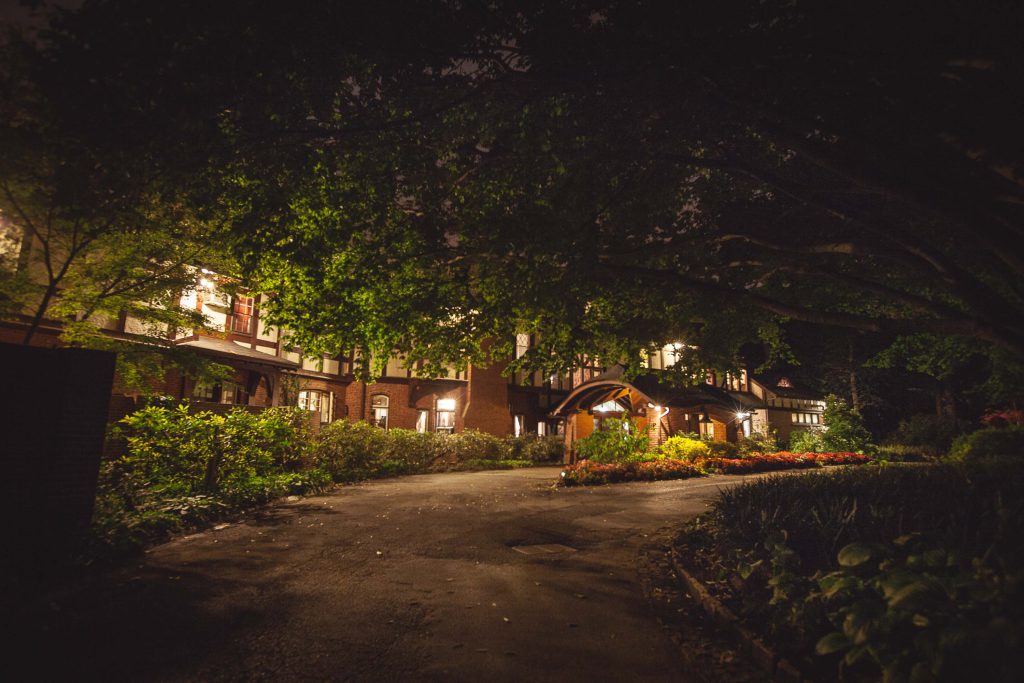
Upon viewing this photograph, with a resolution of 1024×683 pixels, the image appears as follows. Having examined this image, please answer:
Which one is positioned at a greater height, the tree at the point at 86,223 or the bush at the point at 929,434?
the tree at the point at 86,223

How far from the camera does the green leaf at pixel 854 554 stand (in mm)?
3207

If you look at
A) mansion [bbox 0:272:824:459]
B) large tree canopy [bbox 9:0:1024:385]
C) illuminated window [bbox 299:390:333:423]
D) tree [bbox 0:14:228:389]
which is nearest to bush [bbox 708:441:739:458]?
mansion [bbox 0:272:824:459]

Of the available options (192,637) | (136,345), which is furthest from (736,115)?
(136,345)

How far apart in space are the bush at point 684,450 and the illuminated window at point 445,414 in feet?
39.4

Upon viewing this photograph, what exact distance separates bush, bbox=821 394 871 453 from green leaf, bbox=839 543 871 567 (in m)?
27.0

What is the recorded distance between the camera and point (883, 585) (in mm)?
3225

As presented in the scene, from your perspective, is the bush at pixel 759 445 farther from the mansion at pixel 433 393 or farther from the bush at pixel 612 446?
the bush at pixel 612 446

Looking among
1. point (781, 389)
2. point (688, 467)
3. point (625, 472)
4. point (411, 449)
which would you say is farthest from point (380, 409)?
point (781, 389)

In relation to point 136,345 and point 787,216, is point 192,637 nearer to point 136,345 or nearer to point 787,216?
point 136,345

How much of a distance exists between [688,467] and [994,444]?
1164cm

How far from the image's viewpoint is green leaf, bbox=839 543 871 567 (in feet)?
10.5

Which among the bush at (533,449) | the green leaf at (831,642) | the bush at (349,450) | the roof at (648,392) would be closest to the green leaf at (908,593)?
the green leaf at (831,642)

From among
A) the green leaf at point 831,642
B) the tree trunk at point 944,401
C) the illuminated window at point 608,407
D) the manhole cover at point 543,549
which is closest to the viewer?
the green leaf at point 831,642

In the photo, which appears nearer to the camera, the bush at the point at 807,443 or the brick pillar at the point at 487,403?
the bush at the point at 807,443
